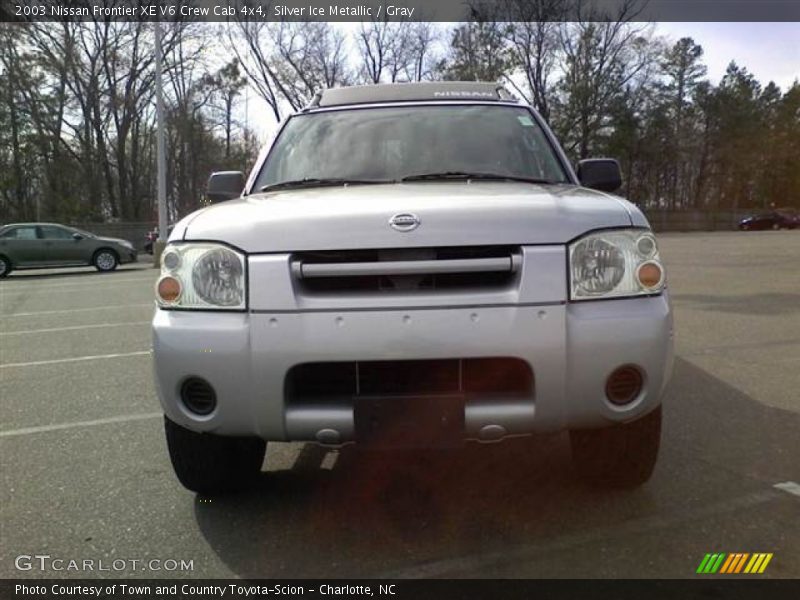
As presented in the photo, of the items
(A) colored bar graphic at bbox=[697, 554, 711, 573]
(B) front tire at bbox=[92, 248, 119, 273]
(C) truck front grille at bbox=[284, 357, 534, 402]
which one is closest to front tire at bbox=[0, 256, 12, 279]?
(B) front tire at bbox=[92, 248, 119, 273]

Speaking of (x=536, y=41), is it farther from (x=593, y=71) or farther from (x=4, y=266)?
(x=4, y=266)

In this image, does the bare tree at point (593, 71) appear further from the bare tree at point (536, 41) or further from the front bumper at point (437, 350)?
the front bumper at point (437, 350)

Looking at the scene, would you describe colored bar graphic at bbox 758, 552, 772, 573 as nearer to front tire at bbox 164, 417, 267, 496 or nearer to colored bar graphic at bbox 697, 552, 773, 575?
colored bar graphic at bbox 697, 552, 773, 575

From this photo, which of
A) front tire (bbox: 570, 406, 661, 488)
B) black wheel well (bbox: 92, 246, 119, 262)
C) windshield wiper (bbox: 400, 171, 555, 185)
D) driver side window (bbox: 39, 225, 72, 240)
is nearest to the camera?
front tire (bbox: 570, 406, 661, 488)

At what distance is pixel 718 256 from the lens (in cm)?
1795

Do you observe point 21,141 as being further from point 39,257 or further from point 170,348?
point 170,348

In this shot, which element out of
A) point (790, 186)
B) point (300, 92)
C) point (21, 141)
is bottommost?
point (790, 186)

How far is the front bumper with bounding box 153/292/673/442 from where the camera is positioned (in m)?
2.36

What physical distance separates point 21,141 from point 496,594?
44.5m

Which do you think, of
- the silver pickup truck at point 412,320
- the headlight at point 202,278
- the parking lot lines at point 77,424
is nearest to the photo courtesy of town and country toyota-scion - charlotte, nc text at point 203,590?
the silver pickup truck at point 412,320

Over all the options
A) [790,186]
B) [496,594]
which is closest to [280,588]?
[496,594]

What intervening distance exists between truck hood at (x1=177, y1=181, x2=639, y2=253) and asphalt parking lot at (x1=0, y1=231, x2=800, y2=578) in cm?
118

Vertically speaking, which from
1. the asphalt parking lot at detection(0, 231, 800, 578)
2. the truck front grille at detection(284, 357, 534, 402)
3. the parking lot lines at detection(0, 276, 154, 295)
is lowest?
the parking lot lines at detection(0, 276, 154, 295)

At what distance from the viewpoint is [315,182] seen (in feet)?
11.2
